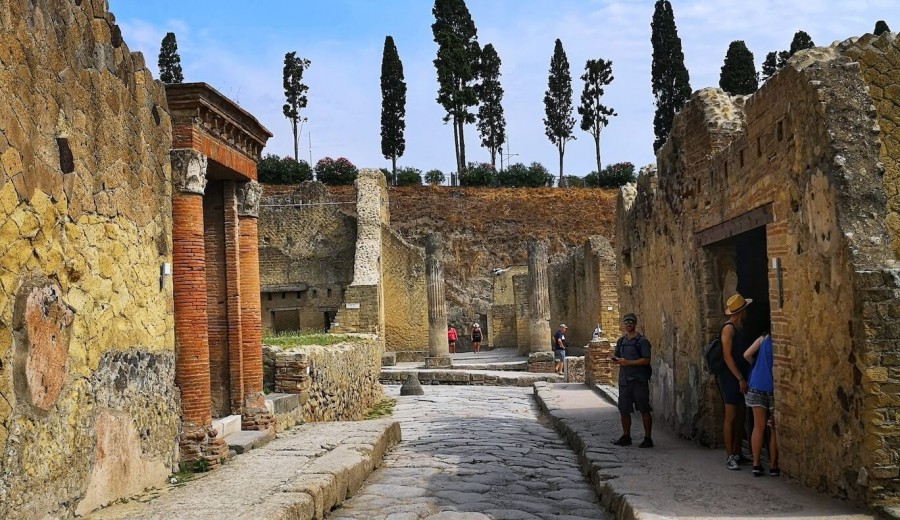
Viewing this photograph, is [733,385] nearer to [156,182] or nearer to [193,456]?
[193,456]

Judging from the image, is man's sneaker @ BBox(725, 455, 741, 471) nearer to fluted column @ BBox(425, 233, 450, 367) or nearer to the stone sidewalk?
the stone sidewalk

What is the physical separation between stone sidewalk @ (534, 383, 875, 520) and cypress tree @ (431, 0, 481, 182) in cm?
4204

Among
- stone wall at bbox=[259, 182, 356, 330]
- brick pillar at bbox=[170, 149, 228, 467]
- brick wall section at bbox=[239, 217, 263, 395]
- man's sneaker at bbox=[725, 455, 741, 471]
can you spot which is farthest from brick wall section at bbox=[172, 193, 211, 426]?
stone wall at bbox=[259, 182, 356, 330]

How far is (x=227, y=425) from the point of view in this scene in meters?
9.45

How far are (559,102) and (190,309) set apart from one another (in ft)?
168

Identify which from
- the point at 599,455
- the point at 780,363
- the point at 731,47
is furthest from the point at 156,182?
the point at 731,47

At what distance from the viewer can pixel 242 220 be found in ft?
35.4

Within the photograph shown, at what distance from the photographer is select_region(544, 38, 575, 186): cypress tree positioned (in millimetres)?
57031

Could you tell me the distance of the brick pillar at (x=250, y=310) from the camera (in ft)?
33.2

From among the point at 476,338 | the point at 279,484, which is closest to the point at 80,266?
the point at 279,484

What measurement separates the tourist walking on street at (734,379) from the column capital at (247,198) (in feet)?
17.9

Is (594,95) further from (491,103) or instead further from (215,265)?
(215,265)

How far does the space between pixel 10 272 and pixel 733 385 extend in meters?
5.57

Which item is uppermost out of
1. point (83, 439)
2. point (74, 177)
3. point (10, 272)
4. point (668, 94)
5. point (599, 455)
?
point (668, 94)
